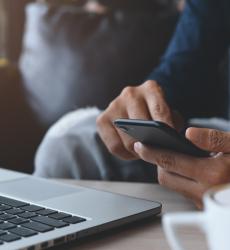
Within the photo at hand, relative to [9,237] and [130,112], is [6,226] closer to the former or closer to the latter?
→ [9,237]

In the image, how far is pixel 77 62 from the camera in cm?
159

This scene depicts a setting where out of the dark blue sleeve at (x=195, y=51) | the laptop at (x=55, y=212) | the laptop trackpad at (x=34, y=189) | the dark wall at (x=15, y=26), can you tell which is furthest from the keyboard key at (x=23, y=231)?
the dark wall at (x=15, y=26)

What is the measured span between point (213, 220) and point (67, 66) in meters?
1.31

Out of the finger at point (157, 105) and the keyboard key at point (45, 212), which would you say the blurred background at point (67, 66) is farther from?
the keyboard key at point (45, 212)

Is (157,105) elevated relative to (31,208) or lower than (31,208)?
elevated

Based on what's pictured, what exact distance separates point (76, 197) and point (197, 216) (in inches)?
11.8

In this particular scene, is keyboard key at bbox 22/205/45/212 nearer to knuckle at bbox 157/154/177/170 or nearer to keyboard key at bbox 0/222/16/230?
keyboard key at bbox 0/222/16/230

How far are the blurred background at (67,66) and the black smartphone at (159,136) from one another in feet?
3.09

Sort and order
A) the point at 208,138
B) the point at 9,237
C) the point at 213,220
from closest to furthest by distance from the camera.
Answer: the point at 213,220 < the point at 9,237 < the point at 208,138

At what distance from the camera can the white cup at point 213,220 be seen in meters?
0.31

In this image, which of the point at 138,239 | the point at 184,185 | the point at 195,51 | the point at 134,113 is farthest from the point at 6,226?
the point at 195,51

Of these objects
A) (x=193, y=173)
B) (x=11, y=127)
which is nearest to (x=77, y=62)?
(x=11, y=127)

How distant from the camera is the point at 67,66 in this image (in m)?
1.59

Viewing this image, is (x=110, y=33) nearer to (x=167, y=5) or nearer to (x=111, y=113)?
(x=167, y=5)
